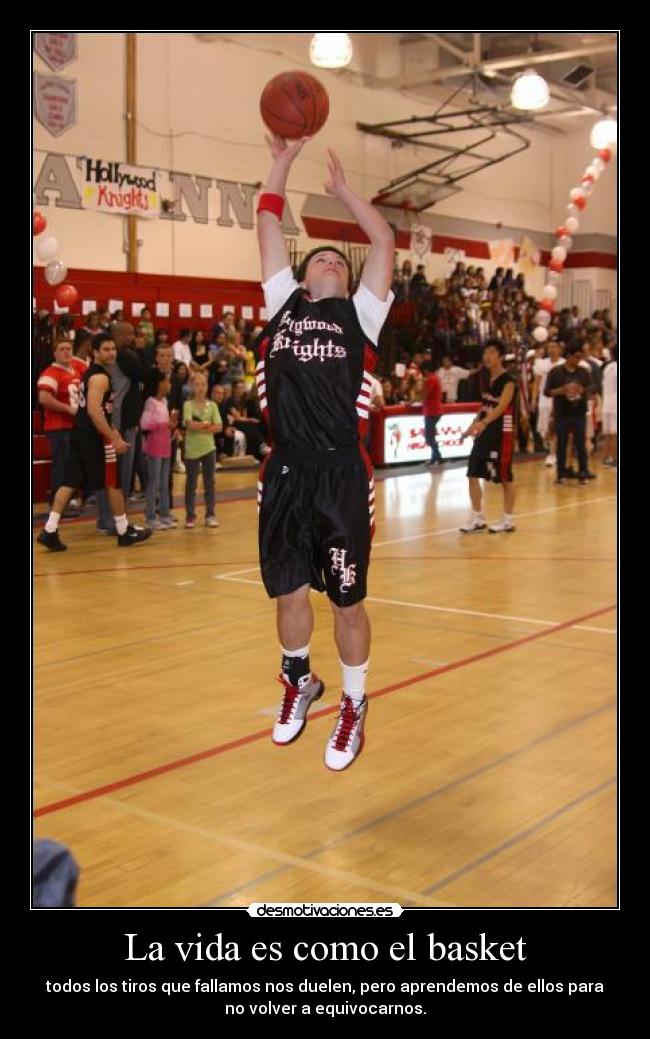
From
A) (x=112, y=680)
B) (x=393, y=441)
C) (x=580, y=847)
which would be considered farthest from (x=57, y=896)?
(x=393, y=441)

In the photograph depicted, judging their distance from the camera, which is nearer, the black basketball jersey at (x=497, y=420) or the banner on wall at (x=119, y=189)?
the black basketball jersey at (x=497, y=420)

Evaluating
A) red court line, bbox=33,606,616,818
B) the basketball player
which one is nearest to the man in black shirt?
the basketball player

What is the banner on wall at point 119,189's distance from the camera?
16.7 metres

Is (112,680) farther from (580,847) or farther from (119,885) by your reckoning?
(580,847)

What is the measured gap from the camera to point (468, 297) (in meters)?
22.6

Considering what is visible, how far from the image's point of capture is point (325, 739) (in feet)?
16.4

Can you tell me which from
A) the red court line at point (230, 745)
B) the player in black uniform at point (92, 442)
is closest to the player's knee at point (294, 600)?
the red court line at point (230, 745)

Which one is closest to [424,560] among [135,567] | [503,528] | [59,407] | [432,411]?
[503,528]

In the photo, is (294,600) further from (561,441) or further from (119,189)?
(119,189)

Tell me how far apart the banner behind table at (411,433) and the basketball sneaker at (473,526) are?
16.8 ft

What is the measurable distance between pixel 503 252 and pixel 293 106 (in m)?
22.9

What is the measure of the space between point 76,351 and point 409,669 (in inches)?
218

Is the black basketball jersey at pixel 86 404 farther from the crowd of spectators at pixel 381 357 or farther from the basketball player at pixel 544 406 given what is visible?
the basketball player at pixel 544 406

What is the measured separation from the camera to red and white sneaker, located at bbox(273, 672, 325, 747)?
427cm
